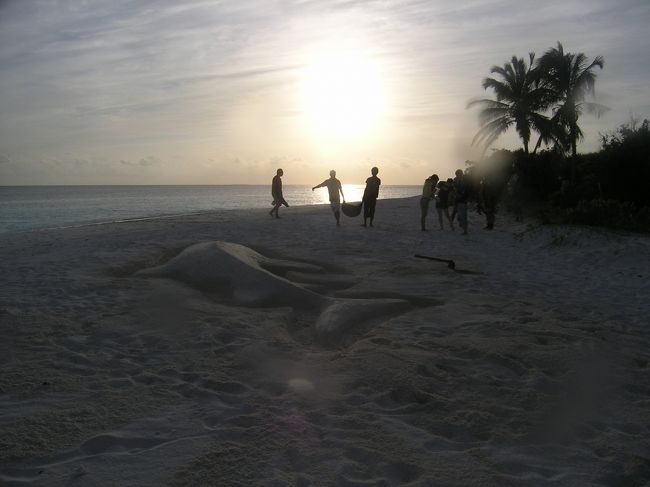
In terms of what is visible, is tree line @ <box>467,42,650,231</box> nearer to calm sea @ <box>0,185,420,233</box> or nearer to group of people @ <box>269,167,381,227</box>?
group of people @ <box>269,167,381,227</box>

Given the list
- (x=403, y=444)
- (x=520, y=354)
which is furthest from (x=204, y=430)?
(x=520, y=354)

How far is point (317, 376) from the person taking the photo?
3926 millimetres

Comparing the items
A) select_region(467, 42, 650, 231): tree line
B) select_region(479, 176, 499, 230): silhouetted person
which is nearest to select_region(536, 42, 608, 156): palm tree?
select_region(467, 42, 650, 231): tree line

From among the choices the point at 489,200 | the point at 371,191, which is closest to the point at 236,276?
the point at 371,191

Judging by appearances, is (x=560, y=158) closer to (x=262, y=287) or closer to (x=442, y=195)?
(x=442, y=195)

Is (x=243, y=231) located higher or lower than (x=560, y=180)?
lower

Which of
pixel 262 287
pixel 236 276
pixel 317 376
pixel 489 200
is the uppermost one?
pixel 489 200

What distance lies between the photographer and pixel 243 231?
14023mm

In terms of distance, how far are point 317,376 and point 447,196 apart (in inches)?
434

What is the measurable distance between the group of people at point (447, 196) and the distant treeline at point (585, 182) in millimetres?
2153

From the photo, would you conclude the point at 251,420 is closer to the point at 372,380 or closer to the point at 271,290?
the point at 372,380

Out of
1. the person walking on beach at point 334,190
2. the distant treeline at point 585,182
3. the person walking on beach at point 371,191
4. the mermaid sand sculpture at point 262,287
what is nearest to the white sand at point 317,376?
the mermaid sand sculpture at point 262,287

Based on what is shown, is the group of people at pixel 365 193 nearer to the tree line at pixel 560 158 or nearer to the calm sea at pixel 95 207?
the tree line at pixel 560 158

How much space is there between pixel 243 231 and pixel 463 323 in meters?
9.60
